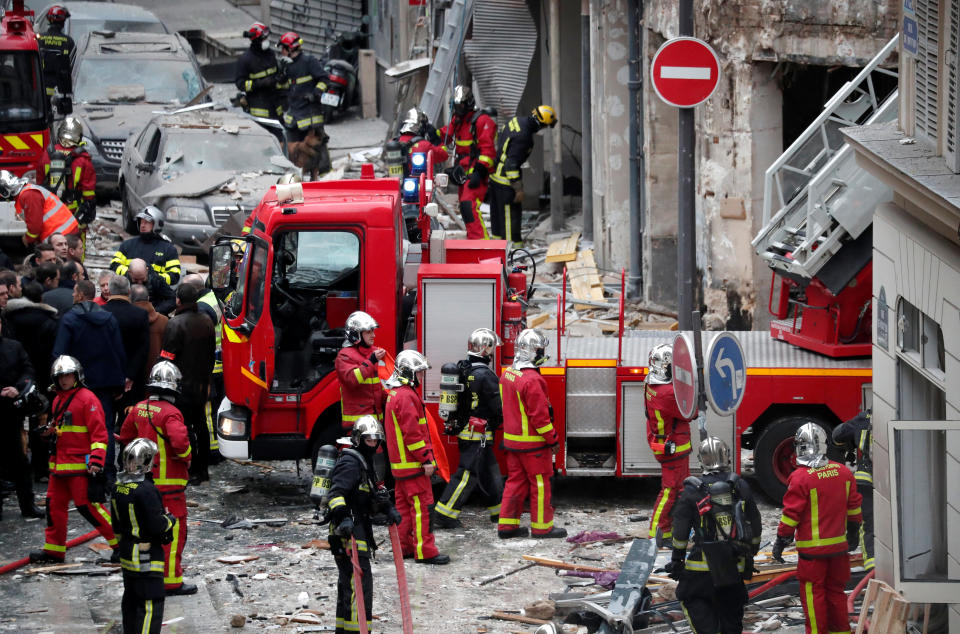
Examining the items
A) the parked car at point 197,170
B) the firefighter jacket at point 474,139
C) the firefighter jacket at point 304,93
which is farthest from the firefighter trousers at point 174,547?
the firefighter jacket at point 304,93

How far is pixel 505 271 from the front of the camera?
1234 cm

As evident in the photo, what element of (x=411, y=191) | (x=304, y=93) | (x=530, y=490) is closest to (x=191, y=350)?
(x=411, y=191)

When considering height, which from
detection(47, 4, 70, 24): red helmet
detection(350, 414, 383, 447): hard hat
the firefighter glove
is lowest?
the firefighter glove

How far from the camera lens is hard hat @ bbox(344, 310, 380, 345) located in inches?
429

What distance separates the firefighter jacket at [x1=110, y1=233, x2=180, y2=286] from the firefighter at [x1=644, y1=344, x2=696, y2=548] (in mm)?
5314

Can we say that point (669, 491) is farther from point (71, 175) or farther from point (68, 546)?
point (71, 175)

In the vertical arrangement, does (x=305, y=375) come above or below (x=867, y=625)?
above

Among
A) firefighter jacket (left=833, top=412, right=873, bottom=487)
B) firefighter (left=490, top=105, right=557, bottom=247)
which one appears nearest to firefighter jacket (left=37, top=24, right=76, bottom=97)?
firefighter (left=490, top=105, right=557, bottom=247)

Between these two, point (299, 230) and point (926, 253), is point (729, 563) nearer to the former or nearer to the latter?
point (926, 253)

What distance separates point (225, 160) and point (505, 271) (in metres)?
8.04

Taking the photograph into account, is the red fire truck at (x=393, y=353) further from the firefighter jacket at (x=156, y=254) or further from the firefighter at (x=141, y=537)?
the firefighter at (x=141, y=537)

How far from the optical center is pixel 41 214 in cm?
1541

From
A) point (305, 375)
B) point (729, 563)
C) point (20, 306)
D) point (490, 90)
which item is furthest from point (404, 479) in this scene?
point (490, 90)

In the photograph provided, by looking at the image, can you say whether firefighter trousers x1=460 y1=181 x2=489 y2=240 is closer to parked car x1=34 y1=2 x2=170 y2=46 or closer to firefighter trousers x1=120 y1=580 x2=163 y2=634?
parked car x1=34 y1=2 x2=170 y2=46
